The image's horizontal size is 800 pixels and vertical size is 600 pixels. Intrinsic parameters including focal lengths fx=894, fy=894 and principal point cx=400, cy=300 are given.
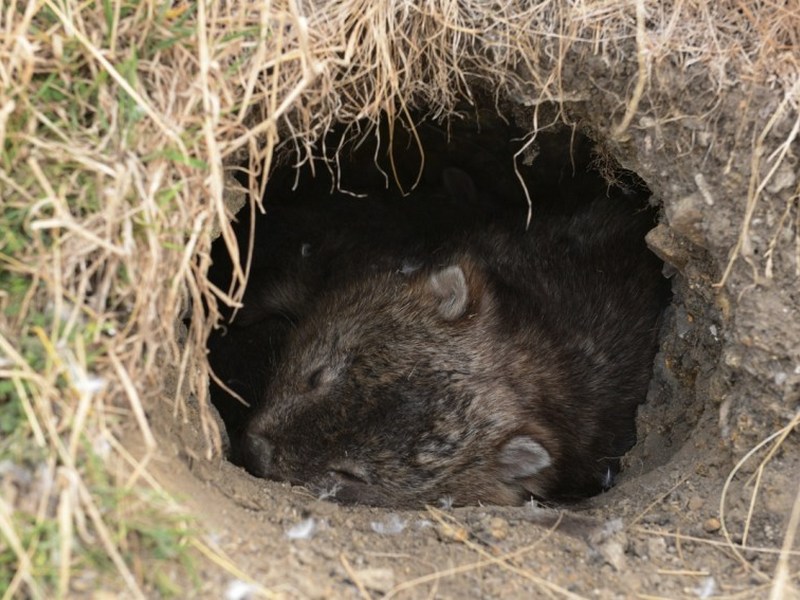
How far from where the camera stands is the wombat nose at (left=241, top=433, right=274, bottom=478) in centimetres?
358

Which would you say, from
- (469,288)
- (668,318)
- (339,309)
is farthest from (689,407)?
(339,309)

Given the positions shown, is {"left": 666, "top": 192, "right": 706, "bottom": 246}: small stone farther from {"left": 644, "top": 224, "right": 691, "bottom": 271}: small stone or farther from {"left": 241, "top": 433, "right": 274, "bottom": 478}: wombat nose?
{"left": 241, "top": 433, "right": 274, "bottom": 478}: wombat nose

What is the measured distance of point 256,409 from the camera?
3.94 metres

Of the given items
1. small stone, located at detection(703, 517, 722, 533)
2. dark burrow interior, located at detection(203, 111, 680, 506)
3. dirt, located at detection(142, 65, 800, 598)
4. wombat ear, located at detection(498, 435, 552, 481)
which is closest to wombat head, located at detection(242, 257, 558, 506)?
wombat ear, located at detection(498, 435, 552, 481)

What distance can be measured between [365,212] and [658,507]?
8.07ft

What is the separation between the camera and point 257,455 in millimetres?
3625

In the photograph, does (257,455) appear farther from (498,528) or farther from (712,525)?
(712,525)

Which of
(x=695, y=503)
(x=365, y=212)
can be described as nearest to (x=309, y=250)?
(x=365, y=212)

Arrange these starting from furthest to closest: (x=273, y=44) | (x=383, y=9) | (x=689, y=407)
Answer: (x=689, y=407) → (x=383, y=9) → (x=273, y=44)

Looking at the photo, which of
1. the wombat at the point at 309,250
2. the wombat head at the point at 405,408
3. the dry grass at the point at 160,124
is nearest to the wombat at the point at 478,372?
the wombat head at the point at 405,408

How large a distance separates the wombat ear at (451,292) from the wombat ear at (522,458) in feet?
→ 2.01

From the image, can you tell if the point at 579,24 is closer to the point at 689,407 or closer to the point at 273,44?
the point at 273,44

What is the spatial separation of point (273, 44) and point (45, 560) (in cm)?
160

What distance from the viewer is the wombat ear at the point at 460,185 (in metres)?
5.10
